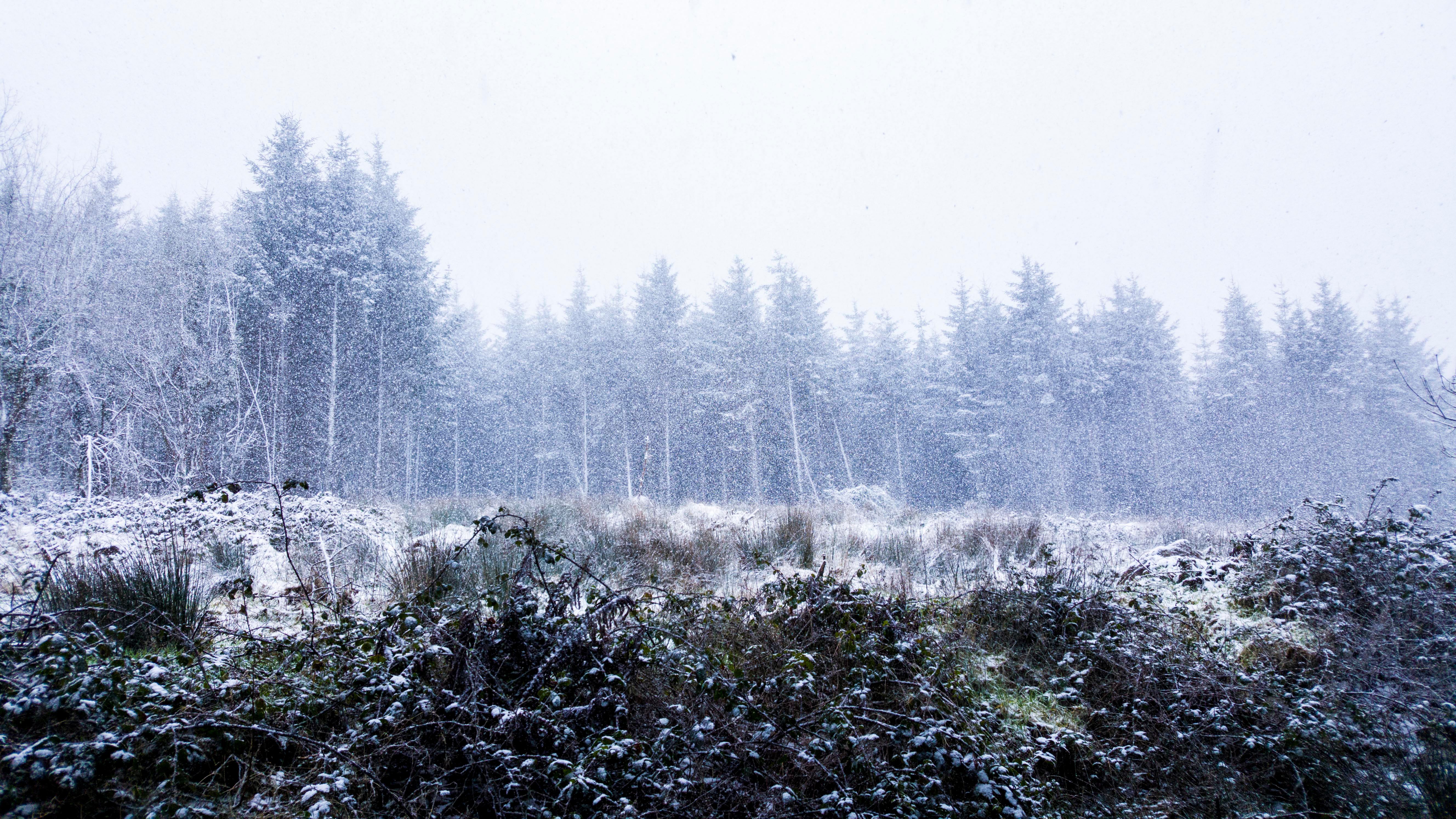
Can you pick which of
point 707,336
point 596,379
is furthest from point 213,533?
point 707,336

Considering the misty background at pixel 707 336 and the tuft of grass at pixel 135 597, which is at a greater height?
the misty background at pixel 707 336

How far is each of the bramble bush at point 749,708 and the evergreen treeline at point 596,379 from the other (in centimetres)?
912

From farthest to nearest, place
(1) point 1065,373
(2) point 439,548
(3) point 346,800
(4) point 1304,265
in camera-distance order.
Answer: (1) point 1065,373 < (4) point 1304,265 < (2) point 439,548 < (3) point 346,800

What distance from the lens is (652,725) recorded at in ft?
11.0

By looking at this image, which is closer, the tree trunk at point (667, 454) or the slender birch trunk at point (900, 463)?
the tree trunk at point (667, 454)

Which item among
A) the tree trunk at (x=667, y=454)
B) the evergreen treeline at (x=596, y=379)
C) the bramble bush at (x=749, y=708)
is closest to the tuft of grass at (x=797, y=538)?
the bramble bush at (x=749, y=708)

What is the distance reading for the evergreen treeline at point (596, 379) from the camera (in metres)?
12.0

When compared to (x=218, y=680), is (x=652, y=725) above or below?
below

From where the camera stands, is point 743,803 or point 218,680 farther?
point 218,680

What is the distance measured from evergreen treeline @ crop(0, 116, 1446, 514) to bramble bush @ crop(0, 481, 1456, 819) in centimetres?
912

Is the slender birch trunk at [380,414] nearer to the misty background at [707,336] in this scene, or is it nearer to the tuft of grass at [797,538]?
the misty background at [707,336]

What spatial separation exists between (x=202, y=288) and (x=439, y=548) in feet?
43.5

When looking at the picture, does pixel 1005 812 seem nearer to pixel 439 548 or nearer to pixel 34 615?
pixel 34 615

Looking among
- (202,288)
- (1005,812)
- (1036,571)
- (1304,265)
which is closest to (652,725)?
(1005,812)
